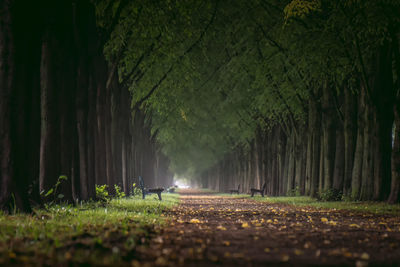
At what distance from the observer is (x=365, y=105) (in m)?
17.4

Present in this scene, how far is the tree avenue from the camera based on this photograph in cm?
996

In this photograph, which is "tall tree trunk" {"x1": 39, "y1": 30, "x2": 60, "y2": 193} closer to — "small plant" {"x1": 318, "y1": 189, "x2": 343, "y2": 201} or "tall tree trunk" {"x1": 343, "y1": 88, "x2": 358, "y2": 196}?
"small plant" {"x1": 318, "y1": 189, "x2": 343, "y2": 201}

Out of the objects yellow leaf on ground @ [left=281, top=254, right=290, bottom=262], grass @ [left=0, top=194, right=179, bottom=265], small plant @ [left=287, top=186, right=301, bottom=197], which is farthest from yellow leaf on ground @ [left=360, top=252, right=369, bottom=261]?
small plant @ [left=287, top=186, right=301, bottom=197]

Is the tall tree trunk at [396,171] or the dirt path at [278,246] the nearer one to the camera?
the dirt path at [278,246]

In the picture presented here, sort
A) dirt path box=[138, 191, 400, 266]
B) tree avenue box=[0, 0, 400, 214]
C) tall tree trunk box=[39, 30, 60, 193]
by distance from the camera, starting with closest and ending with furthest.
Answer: dirt path box=[138, 191, 400, 266]
tree avenue box=[0, 0, 400, 214]
tall tree trunk box=[39, 30, 60, 193]

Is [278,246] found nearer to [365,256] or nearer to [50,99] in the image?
[365,256]

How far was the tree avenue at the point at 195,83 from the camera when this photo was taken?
32.7ft

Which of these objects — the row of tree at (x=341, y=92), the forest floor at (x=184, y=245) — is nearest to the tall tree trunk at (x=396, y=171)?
the row of tree at (x=341, y=92)

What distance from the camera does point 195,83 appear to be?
3150 centimetres

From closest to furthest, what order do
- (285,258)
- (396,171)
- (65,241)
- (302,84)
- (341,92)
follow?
(285,258) < (65,241) < (396,171) < (341,92) < (302,84)

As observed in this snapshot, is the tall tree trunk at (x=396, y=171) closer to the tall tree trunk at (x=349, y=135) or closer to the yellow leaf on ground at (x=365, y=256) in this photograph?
the tall tree trunk at (x=349, y=135)

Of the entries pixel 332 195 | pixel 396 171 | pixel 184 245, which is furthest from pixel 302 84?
pixel 184 245

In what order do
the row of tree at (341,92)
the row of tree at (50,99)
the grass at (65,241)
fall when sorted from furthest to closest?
the row of tree at (341,92)
the row of tree at (50,99)
the grass at (65,241)

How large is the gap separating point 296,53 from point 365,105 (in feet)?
12.1
